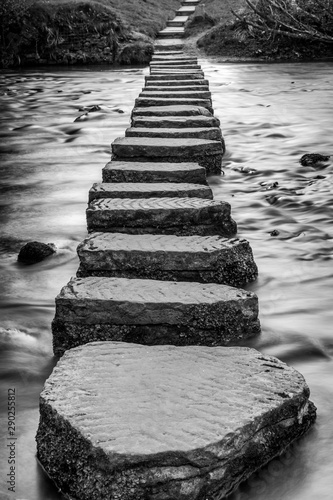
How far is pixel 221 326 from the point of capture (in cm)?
296

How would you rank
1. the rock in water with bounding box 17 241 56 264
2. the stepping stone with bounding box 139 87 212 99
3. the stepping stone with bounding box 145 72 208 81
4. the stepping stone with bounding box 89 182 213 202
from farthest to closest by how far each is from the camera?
the stepping stone with bounding box 145 72 208 81 → the stepping stone with bounding box 139 87 212 99 → the rock in water with bounding box 17 241 56 264 → the stepping stone with bounding box 89 182 213 202

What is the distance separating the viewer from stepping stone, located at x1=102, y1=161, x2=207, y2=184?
4.51 meters

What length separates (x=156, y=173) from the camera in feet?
14.8

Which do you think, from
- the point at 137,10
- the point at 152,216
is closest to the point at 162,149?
the point at 152,216

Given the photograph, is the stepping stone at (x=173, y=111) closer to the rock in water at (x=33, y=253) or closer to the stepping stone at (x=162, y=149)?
the stepping stone at (x=162, y=149)

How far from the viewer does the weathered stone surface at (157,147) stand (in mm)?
4953

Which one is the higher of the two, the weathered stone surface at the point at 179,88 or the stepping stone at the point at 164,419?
the weathered stone surface at the point at 179,88

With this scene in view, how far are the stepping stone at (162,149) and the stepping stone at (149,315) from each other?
212 cm

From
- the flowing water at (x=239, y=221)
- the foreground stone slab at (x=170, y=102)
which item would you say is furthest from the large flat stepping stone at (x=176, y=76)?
the foreground stone slab at (x=170, y=102)

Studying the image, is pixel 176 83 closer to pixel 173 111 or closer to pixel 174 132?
pixel 173 111

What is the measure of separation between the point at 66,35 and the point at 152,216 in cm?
1380

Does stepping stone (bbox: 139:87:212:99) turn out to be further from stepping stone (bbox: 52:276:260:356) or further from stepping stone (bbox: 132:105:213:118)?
stepping stone (bbox: 52:276:260:356)

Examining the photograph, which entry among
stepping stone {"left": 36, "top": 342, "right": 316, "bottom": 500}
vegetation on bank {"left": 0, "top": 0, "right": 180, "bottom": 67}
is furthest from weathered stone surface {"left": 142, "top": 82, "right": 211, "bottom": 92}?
vegetation on bank {"left": 0, "top": 0, "right": 180, "bottom": 67}

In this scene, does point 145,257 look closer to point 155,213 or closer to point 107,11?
point 155,213
